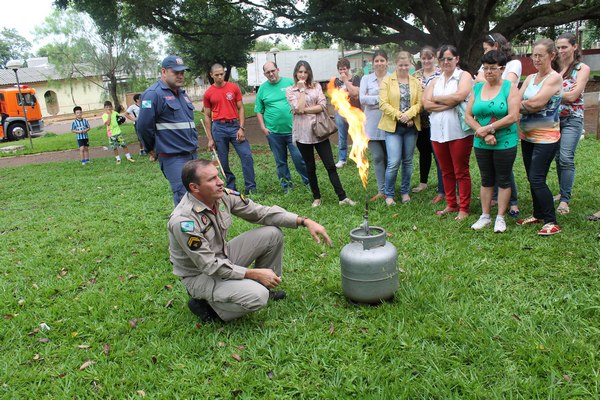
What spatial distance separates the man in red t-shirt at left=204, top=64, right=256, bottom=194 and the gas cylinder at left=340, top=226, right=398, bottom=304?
14.3 ft

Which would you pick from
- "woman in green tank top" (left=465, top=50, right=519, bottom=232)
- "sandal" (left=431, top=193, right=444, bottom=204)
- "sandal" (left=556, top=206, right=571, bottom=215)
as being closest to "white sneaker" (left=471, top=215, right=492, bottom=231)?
"woman in green tank top" (left=465, top=50, right=519, bottom=232)

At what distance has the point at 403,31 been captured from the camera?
56.2ft

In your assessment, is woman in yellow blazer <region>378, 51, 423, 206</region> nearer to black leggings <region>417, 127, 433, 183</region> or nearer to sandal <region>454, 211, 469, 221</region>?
black leggings <region>417, 127, 433, 183</region>

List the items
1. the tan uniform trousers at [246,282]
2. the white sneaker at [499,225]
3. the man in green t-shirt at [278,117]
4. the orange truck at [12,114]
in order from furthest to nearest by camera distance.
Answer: the orange truck at [12,114], the man in green t-shirt at [278,117], the white sneaker at [499,225], the tan uniform trousers at [246,282]

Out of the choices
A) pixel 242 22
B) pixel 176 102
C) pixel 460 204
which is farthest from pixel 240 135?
pixel 242 22

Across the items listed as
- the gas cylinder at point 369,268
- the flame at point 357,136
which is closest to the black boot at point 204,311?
the gas cylinder at point 369,268

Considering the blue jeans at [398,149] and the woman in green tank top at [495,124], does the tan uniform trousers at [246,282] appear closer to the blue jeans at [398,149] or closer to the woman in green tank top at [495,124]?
the woman in green tank top at [495,124]

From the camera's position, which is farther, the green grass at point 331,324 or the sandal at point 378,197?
the sandal at point 378,197

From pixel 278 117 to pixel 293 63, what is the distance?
34494 mm

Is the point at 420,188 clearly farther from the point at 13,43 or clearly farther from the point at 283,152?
the point at 13,43

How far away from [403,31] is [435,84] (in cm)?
1254

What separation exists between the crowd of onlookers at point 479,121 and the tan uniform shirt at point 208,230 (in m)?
2.47

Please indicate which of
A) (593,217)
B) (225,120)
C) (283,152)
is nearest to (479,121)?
(593,217)

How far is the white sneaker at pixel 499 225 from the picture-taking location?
5027mm
